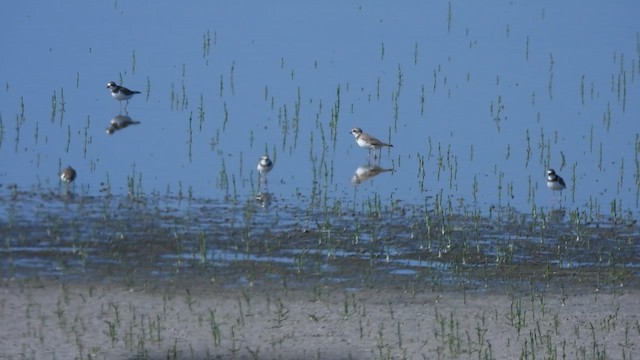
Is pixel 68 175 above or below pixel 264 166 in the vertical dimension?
below

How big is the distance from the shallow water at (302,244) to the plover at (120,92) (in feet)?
20.4

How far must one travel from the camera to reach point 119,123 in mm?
21953

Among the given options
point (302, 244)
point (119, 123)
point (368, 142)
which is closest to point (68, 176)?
point (302, 244)

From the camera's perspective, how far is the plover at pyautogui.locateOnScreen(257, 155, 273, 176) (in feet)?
59.4

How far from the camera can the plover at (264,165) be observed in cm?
1811

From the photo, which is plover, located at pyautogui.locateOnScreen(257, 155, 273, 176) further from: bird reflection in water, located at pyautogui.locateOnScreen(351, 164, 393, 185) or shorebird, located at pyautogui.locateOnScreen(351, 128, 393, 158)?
shorebird, located at pyautogui.locateOnScreen(351, 128, 393, 158)

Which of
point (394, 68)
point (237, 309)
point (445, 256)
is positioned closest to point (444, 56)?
point (394, 68)

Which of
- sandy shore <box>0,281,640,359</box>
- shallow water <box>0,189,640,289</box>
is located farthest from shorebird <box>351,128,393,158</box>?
sandy shore <box>0,281,640,359</box>

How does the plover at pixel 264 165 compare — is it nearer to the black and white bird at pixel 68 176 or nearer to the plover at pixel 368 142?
the plover at pixel 368 142

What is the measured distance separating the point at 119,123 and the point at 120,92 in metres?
1.08

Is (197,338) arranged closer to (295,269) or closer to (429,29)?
→ (295,269)

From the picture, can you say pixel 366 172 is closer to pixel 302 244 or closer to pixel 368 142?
pixel 368 142

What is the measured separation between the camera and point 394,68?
26172 mm

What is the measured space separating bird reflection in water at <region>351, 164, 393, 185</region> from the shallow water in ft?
5.71
